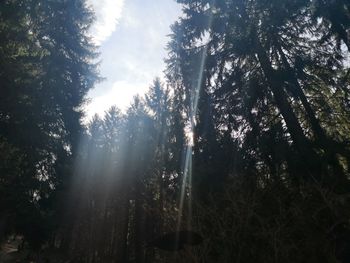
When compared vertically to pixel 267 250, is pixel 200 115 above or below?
above

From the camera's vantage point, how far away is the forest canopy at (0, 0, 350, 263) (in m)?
8.96

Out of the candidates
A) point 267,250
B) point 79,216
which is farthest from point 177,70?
point 79,216

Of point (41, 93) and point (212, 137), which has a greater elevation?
point (41, 93)

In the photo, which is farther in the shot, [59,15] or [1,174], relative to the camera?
[59,15]

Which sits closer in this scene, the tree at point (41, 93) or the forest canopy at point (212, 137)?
the forest canopy at point (212, 137)

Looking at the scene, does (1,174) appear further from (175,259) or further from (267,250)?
(267,250)

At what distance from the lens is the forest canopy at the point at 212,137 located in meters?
8.96

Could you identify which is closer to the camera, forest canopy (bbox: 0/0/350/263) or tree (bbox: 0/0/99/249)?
forest canopy (bbox: 0/0/350/263)

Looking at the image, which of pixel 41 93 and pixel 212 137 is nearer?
pixel 212 137

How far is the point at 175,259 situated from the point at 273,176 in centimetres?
396

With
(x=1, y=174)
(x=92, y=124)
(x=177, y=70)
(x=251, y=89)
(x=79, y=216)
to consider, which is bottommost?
(x=1, y=174)

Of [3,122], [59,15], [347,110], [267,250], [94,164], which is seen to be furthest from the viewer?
[94,164]

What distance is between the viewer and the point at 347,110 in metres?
12.1

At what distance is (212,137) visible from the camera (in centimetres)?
1495
